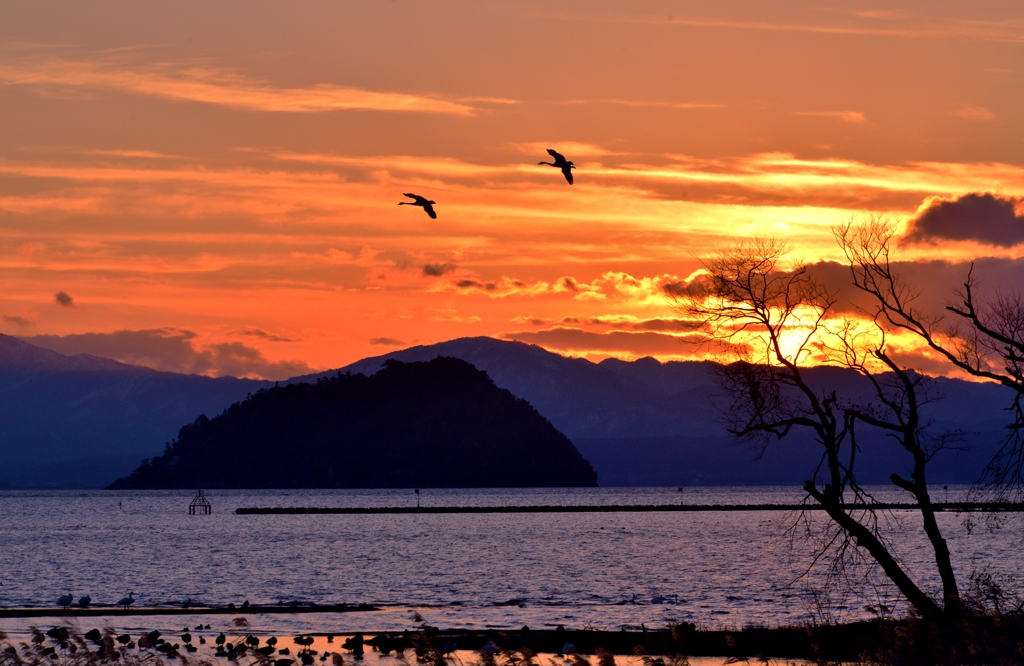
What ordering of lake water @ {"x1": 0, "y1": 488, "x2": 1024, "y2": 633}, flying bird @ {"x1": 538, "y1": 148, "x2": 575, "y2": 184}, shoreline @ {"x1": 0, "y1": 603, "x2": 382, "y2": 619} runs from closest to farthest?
flying bird @ {"x1": 538, "y1": 148, "x2": 575, "y2": 184} → lake water @ {"x1": 0, "y1": 488, "x2": 1024, "y2": 633} → shoreline @ {"x1": 0, "y1": 603, "x2": 382, "y2": 619}

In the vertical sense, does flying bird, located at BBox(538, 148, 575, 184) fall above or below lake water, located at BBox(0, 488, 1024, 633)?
above

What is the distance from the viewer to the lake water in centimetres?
5069

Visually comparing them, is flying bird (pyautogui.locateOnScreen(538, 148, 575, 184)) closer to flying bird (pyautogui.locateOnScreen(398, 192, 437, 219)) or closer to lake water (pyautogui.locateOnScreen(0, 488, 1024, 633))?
flying bird (pyautogui.locateOnScreen(398, 192, 437, 219))

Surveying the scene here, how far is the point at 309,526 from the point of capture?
525ft

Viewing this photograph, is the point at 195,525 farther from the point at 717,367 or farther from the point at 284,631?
the point at 717,367

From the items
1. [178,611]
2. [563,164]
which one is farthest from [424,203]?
[178,611]

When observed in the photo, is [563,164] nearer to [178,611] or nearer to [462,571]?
[178,611]

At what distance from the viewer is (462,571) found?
253 feet

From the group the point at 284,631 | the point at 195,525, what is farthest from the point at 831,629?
the point at 195,525

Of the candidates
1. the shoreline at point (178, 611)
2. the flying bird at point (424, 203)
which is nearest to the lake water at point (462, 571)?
the shoreline at point (178, 611)

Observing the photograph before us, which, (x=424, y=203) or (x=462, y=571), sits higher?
(x=424, y=203)

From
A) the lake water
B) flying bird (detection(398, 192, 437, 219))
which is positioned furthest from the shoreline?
flying bird (detection(398, 192, 437, 219))

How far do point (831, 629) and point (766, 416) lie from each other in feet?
28.1

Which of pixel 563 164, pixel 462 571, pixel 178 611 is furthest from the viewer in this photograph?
pixel 462 571
